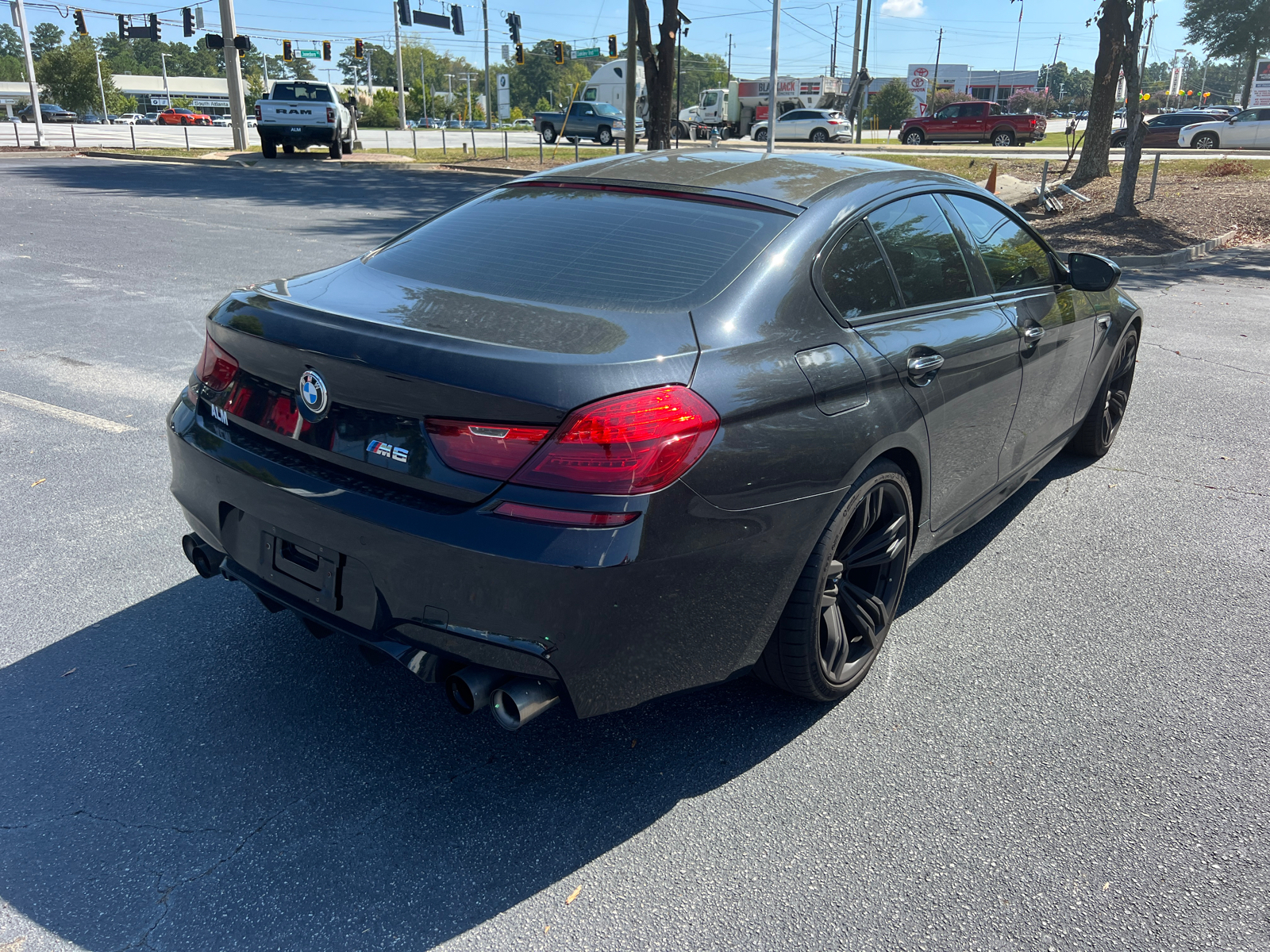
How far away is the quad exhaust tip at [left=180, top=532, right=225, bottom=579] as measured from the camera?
282 cm

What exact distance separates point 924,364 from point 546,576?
1.51 meters

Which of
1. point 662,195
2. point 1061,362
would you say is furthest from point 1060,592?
point 662,195

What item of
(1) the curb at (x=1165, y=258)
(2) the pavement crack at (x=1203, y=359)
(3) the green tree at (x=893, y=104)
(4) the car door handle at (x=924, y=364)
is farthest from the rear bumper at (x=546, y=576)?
(3) the green tree at (x=893, y=104)

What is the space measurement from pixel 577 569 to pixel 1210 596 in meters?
2.87

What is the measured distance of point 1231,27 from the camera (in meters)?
70.0

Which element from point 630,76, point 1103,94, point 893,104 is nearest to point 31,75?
point 630,76

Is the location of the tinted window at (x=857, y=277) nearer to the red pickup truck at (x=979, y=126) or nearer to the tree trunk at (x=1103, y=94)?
the tree trunk at (x=1103, y=94)

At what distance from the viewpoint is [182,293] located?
8867mm

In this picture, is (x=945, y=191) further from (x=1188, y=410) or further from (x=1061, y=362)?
(x=1188, y=410)

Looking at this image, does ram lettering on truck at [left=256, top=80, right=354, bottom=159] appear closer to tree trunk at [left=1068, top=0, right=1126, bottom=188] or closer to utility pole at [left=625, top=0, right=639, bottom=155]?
utility pole at [left=625, top=0, right=639, bottom=155]

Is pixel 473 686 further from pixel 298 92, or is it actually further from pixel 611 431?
pixel 298 92

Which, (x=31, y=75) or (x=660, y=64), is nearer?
(x=660, y=64)

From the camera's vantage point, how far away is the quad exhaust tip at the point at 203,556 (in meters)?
2.82

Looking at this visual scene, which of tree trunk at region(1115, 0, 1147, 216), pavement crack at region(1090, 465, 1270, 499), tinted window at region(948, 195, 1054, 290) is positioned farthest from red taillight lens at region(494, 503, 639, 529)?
tree trunk at region(1115, 0, 1147, 216)
